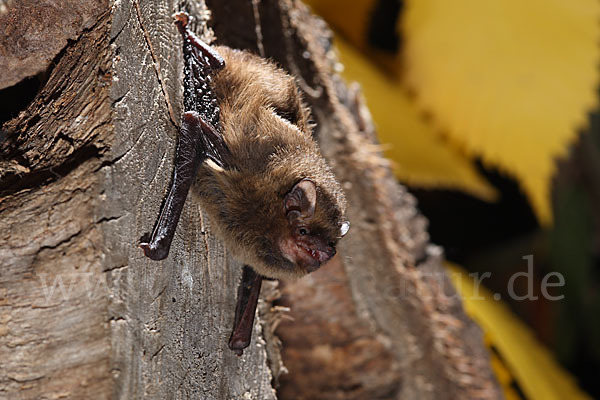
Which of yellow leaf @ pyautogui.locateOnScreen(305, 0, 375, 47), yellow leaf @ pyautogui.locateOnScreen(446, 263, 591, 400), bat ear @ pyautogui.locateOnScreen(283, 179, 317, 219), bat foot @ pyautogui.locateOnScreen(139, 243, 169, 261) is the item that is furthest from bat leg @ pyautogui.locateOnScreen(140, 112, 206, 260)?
yellow leaf @ pyautogui.locateOnScreen(305, 0, 375, 47)

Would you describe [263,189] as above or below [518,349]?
above

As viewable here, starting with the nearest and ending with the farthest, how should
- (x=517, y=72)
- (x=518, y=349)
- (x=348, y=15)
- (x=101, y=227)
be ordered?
(x=101, y=227) < (x=518, y=349) < (x=517, y=72) < (x=348, y=15)

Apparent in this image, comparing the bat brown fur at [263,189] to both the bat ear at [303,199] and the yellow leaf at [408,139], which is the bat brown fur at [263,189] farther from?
the yellow leaf at [408,139]

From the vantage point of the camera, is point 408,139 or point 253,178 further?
point 408,139

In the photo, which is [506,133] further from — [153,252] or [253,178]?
[153,252]

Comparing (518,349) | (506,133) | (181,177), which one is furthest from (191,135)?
(506,133)

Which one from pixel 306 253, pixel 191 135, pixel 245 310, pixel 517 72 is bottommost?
pixel 517 72

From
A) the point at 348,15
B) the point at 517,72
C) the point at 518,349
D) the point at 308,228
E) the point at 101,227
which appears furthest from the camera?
the point at 348,15
